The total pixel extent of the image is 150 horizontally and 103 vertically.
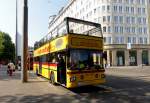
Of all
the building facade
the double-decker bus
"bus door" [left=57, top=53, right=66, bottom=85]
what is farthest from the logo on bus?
the building facade

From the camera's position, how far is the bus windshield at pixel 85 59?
630 inches

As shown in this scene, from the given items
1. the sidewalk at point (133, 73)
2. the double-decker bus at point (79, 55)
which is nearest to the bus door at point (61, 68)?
the double-decker bus at point (79, 55)

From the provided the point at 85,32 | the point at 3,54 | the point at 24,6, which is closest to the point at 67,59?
the point at 85,32

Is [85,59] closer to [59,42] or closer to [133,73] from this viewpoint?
[59,42]

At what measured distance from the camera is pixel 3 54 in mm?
109562

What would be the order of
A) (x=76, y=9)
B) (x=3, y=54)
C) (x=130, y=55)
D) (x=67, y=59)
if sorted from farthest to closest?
(x=3, y=54) < (x=76, y=9) < (x=130, y=55) < (x=67, y=59)

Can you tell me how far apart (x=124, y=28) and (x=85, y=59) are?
235ft

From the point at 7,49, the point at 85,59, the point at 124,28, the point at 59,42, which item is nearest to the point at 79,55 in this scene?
the point at 85,59

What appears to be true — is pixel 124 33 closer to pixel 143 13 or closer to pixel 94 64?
pixel 143 13

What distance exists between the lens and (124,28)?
86.6 metres

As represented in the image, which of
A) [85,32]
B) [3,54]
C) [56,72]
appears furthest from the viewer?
[3,54]

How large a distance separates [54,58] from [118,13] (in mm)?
68380

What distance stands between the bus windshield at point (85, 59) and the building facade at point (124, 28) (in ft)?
214

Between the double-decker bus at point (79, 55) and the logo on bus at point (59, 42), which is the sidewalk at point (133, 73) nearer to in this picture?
the double-decker bus at point (79, 55)
